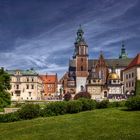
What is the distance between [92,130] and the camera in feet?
73.3

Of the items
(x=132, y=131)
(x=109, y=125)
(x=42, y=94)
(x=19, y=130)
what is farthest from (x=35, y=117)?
(x=42, y=94)

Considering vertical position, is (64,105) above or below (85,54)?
below

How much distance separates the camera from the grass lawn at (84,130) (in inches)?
805

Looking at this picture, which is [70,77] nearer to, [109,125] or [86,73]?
[86,73]

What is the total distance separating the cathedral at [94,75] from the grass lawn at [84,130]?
93.6 m

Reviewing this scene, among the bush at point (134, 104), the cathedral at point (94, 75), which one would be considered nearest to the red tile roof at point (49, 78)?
the cathedral at point (94, 75)

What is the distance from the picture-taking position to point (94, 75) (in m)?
129

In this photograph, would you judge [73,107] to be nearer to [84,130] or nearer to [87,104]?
[87,104]

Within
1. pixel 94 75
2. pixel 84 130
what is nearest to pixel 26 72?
pixel 94 75

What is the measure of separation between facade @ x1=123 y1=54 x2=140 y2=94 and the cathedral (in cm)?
1017

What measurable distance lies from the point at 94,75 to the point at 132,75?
2640 centimetres

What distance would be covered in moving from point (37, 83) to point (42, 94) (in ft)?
42.5

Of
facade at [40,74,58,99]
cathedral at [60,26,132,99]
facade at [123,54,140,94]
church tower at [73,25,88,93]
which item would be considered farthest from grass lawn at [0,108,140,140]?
facade at [40,74,58,99]

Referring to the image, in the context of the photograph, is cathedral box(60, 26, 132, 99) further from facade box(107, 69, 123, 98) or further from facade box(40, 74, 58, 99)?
facade box(40, 74, 58, 99)
